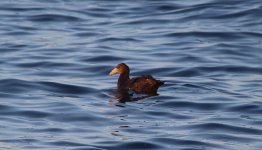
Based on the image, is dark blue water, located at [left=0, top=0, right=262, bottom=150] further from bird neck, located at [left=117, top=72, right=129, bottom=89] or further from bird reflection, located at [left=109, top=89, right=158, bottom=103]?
bird neck, located at [left=117, top=72, right=129, bottom=89]

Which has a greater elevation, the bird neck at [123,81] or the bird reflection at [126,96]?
the bird neck at [123,81]

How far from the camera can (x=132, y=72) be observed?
854 inches

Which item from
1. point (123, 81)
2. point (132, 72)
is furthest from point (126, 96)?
point (132, 72)

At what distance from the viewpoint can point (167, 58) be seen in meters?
23.3

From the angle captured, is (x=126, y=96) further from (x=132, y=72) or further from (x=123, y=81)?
(x=132, y=72)

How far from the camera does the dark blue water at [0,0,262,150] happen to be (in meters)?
15.0

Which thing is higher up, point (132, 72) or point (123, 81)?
point (123, 81)

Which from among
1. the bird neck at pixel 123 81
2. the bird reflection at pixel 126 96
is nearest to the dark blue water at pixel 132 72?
the bird reflection at pixel 126 96

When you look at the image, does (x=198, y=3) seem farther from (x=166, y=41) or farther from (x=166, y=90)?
(x=166, y=90)

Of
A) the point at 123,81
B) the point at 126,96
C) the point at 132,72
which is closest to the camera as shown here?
the point at 126,96

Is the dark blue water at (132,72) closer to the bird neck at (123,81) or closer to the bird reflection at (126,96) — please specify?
the bird reflection at (126,96)

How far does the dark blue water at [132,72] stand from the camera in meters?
15.0

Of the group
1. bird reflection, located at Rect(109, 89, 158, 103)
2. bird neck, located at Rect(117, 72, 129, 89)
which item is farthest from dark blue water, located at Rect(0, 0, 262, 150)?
bird neck, located at Rect(117, 72, 129, 89)

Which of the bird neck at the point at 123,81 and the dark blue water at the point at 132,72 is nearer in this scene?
the dark blue water at the point at 132,72
